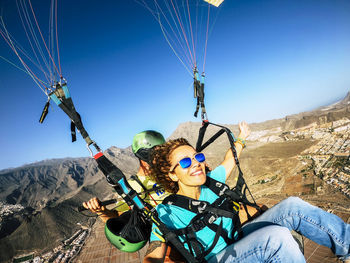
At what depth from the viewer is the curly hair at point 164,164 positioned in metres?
1.70

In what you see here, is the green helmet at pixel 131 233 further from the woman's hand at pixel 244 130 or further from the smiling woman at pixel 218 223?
the woman's hand at pixel 244 130

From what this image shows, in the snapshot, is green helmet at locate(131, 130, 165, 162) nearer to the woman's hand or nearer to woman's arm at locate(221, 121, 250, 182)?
woman's arm at locate(221, 121, 250, 182)

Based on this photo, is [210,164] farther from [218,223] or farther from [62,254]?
[218,223]

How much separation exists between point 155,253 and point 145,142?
66.2 inches

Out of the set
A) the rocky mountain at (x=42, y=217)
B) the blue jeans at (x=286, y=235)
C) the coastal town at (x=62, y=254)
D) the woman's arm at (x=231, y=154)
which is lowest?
Answer: the rocky mountain at (x=42, y=217)

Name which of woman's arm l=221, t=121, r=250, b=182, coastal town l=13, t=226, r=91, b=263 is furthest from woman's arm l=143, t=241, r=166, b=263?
coastal town l=13, t=226, r=91, b=263

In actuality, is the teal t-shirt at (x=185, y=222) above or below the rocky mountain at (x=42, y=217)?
above

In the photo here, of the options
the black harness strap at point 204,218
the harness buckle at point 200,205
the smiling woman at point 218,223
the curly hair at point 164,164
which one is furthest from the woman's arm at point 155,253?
the curly hair at point 164,164

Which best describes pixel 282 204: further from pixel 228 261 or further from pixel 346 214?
pixel 346 214

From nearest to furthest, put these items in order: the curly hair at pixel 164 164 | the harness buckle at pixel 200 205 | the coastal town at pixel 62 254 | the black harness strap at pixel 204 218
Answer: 1. the black harness strap at pixel 204 218
2. the harness buckle at pixel 200 205
3. the curly hair at pixel 164 164
4. the coastal town at pixel 62 254

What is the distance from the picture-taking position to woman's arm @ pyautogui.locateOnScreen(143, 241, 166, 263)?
1.18 meters

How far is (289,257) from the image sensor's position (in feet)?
3.43

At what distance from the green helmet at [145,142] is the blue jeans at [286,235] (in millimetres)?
1634

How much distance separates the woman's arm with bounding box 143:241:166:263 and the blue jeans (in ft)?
1.44
